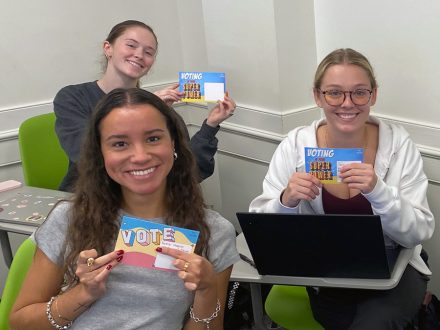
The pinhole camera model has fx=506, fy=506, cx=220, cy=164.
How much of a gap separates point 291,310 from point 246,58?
55.1 inches

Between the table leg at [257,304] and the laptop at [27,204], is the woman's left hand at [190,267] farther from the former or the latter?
the laptop at [27,204]

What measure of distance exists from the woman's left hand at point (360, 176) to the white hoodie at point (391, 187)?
0.10ft

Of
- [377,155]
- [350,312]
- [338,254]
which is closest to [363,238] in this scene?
[338,254]

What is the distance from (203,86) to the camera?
252 centimetres

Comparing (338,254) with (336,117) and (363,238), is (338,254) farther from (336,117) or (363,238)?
(336,117)

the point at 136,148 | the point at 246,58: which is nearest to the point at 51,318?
the point at 136,148

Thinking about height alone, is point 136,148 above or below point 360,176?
above

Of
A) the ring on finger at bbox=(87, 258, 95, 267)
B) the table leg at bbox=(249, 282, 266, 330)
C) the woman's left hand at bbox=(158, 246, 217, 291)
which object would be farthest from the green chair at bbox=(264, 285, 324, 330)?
the ring on finger at bbox=(87, 258, 95, 267)

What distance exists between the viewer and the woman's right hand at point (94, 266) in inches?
51.7

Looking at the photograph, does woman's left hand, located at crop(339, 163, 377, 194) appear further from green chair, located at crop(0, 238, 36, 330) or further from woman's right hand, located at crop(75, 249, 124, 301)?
green chair, located at crop(0, 238, 36, 330)

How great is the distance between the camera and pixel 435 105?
2.19 meters

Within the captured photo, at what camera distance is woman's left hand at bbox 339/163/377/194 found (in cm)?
169

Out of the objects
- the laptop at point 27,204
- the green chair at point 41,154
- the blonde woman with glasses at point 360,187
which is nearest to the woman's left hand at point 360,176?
the blonde woman with glasses at point 360,187

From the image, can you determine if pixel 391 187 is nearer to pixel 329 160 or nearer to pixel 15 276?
pixel 329 160
